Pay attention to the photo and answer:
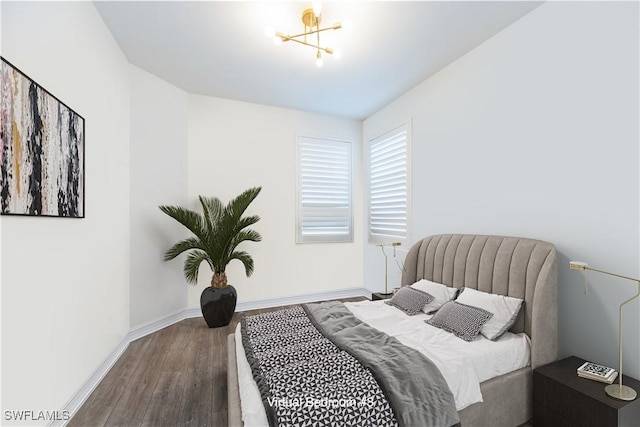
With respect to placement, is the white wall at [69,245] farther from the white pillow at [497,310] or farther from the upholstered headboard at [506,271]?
the upholstered headboard at [506,271]

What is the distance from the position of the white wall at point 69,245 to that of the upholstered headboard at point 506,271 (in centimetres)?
296

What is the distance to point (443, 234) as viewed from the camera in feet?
10.3

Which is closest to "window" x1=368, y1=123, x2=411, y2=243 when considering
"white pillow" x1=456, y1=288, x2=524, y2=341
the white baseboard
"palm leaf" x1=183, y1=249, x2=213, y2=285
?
the white baseboard

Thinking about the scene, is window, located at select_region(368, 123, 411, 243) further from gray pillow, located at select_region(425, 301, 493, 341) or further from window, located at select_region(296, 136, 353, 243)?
gray pillow, located at select_region(425, 301, 493, 341)

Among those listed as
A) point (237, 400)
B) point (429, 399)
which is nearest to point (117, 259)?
point (237, 400)

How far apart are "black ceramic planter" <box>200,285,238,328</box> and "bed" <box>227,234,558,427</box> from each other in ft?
4.16

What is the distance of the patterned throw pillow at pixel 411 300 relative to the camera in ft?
8.34

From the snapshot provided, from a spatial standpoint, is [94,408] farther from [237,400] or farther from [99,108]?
[99,108]

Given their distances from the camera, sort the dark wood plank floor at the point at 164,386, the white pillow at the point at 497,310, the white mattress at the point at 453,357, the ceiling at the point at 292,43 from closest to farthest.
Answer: the white mattress at the point at 453,357
the dark wood plank floor at the point at 164,386
the white pillow at the point at 497,310
the ceiling at the point at 292,43

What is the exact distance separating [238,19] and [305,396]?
275 cm

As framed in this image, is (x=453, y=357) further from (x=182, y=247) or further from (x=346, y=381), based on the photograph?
(x=182, y=247)

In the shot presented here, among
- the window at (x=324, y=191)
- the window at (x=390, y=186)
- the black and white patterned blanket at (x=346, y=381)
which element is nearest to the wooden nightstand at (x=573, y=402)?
the black and white patterned blanket at (x=346, y=381)

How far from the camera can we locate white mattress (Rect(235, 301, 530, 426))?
57.5 inches

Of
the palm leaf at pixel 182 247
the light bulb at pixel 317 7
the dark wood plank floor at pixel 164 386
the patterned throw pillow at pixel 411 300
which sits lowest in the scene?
the dark wood plank floor at pixel 164 386
